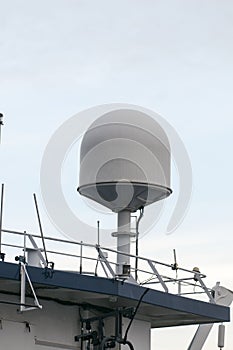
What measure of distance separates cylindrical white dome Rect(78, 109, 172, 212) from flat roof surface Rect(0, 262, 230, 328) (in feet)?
9.35

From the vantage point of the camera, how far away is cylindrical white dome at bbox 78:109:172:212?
23891 millimetres

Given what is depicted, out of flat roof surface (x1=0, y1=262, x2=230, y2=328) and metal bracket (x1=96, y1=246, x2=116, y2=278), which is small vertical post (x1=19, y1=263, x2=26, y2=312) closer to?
flat roof surface (x1=0, y1=262, x2=230, y2=328)

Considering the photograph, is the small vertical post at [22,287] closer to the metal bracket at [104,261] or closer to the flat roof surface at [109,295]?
the flat roof surface at [109,295]

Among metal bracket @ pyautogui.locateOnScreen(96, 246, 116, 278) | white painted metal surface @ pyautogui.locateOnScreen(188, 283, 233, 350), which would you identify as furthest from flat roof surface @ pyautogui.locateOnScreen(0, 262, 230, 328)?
white painted metal surface @ pyautogui.locateOnScreen(188, 283, 233, 350)

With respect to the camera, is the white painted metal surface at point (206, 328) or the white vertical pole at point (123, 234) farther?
the white painted metal surface at point (206, 328)

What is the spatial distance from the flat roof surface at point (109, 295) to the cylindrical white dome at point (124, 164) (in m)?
2.85

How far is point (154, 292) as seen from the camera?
22109 mm

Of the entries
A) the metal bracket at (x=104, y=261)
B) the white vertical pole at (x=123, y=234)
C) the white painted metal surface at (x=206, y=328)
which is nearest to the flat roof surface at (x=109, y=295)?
the metal bracket at (x=104, y=261)

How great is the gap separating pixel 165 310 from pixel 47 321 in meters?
3.09

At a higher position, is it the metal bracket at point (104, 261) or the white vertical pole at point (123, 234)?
the white vertical pole at point (123, 234)

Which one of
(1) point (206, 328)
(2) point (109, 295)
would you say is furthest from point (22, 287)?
(1) point (206, 328)

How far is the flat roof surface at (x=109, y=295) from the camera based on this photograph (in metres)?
20.2

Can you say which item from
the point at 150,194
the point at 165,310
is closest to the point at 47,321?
the point at 165,310

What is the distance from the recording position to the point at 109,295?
2100 cm
